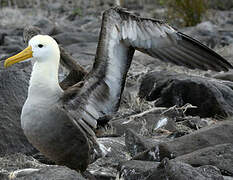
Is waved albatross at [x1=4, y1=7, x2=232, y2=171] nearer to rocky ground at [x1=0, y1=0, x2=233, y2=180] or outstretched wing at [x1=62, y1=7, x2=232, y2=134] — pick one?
outstretched wing at [x1=62, y1=7, x2=232, y2=134]

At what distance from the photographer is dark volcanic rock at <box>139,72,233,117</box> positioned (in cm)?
484

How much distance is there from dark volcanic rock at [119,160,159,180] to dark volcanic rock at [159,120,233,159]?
31 centimetres

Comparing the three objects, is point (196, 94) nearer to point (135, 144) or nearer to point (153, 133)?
point (153, 133)

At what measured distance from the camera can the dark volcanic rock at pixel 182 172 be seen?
2648 mm

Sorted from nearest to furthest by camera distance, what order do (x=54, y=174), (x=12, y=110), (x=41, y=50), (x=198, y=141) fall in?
(x=54, y=174) → (x=41, y=50) → (x=198, y=141) → (x=12, y=110)

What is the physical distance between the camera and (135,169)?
10.1 ft

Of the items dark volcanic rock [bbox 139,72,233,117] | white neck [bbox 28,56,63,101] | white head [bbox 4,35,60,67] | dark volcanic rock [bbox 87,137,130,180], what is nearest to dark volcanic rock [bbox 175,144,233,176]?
dark volcanic rock [bbox 87,137,130,180]

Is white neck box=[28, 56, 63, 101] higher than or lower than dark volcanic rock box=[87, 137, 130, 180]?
higher

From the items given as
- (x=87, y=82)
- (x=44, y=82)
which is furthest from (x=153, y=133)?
(x=44, y=82)

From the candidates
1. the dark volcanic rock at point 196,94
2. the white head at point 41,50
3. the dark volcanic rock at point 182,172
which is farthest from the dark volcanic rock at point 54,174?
the dark volcanic rock at point 196,94

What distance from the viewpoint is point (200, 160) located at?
10.1 ft

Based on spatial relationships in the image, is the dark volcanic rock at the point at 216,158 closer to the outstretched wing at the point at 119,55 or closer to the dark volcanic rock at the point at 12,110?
the outstretched wing at the point at 119,55

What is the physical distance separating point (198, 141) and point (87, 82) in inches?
34.5

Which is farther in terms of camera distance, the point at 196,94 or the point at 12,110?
the point at 196,94
